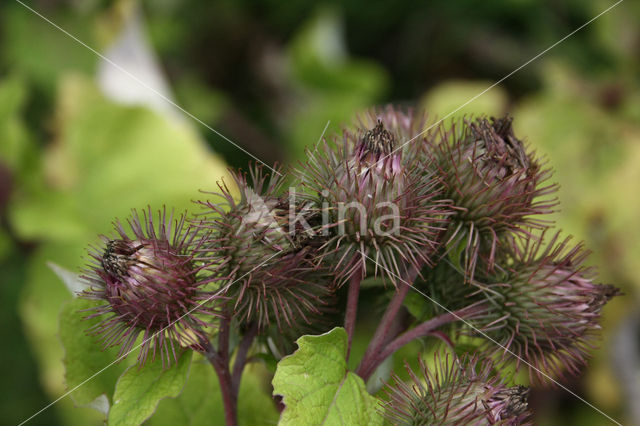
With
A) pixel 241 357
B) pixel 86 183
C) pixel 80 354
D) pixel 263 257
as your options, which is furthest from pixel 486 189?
pixel 86 183

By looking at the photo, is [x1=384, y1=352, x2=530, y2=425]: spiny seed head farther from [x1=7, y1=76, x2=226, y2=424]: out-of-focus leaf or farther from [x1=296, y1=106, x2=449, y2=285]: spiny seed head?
[x1=7, y1=76, x2=226, y2=424]: out-of-focus leaf

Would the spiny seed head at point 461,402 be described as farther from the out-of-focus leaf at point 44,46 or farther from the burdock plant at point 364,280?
the out-of-focus leaf at point 44,46

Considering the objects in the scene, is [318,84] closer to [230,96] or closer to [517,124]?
[230,96]

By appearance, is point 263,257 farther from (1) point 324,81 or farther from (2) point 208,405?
(1) point 324,81

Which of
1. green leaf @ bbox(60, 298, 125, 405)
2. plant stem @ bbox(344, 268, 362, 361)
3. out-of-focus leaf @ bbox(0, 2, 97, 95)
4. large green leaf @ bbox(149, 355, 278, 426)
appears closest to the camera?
plant stem @ bbox(344, 268, 362, 361)

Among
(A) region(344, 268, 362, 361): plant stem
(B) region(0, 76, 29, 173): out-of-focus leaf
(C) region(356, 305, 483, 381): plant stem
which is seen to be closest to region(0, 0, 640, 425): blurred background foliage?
(B) region(0, 76, 29, 173): out-of-focus leaf

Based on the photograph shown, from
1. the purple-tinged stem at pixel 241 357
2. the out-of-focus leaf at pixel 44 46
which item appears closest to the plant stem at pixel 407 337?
the purple-tinged stem at pixel 241 357
